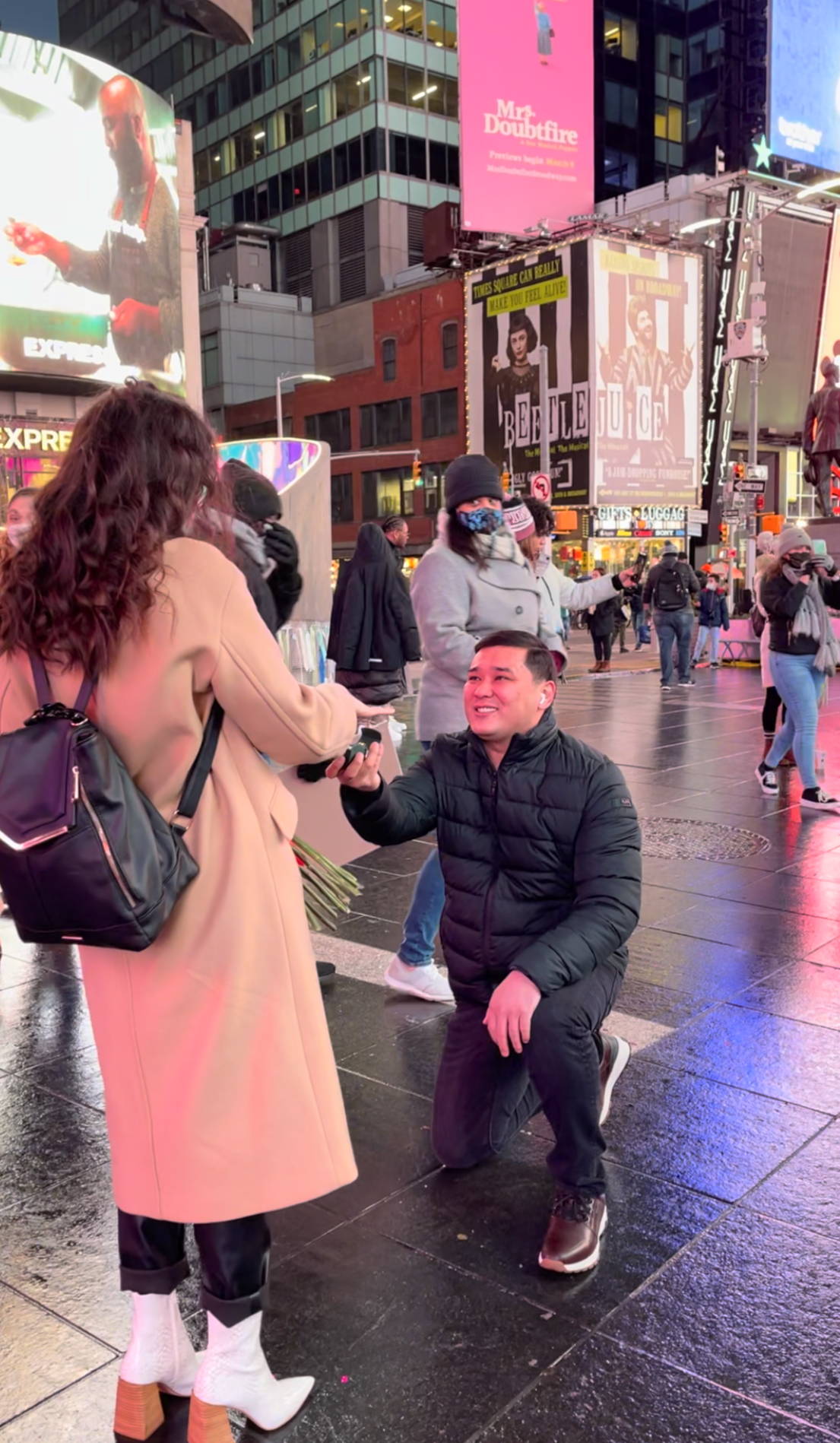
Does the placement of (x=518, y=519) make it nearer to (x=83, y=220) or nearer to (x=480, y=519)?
(x=480, y=519)

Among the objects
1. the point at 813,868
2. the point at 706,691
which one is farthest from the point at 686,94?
the point at 813,868

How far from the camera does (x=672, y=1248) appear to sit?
9.70ft

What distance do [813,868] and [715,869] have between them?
0.57m

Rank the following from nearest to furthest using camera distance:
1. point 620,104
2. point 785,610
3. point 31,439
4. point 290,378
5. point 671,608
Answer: point 785,610 < point 671,608 < point 31,439 < point 290,378 < point 620,104

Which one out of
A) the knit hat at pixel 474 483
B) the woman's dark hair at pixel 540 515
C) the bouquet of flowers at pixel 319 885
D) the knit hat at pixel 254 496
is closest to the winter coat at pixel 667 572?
the woman's dark hair at pixel 540 515

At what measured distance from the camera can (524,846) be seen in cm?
326

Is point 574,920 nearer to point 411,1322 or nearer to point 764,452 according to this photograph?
point 411,1322

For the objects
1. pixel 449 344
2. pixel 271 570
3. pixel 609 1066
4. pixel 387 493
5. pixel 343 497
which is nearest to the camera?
pixel 609 1066

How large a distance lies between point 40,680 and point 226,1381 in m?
1.38

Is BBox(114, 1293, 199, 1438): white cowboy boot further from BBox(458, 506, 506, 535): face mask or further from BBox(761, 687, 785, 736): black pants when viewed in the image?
BBox(761, 687, 785, 736): black pants

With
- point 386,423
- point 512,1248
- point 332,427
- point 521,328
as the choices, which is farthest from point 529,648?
point 332,427

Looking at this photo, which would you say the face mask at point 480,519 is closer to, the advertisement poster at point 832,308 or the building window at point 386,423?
the advertisement poster at point 832,308

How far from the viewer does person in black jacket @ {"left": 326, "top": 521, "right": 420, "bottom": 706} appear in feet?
27.2

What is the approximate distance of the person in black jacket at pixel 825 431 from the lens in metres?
24.2
